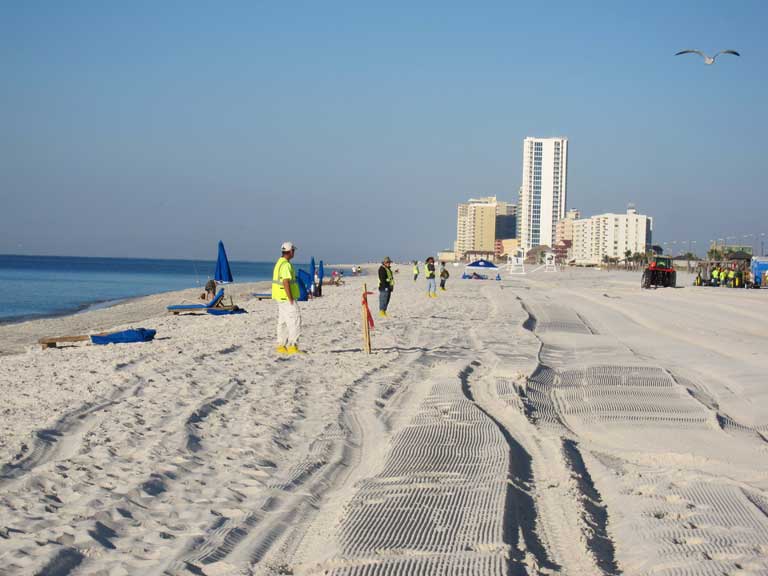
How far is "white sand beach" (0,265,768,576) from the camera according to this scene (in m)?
4.05

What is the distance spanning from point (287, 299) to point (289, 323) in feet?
1.21

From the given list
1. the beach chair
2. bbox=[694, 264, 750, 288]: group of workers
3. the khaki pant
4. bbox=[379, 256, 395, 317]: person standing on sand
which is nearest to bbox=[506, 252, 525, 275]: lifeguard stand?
bbox=[694, 264, 750, 288]: group of workers

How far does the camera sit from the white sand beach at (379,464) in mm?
4051

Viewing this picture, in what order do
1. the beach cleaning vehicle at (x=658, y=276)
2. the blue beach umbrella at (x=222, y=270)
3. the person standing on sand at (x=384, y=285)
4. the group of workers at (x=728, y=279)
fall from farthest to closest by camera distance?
the group of workers at (x=728, y=279) < the beach cleaning vehicle at (x=658, y=276) < the blue beach umbrella at (x=222, y=270) < the person standing on sand at (x=384, y=285)

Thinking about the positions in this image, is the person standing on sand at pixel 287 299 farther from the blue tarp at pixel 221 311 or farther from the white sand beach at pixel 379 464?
the blue tarp at pixel 221 311

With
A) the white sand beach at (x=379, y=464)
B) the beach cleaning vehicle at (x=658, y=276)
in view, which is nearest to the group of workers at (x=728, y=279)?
the beach cleaning vehicle at (x=658, y=276)

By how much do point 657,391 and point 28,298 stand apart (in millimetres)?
38794

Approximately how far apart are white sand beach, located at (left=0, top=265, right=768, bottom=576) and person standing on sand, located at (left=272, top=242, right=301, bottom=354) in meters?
0.36

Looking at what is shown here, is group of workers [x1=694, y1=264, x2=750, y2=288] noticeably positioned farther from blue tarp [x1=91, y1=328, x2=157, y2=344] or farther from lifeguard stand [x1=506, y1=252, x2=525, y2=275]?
blue tarp [x1=91, y1=328, x2=157, y2=344]

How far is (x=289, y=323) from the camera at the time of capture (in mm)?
12109

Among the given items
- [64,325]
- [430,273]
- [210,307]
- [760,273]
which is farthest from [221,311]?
[760,273]

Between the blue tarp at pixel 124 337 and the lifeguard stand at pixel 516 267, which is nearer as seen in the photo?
the blue tarp at pixel 124 337

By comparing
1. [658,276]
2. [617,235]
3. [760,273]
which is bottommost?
[658,276]

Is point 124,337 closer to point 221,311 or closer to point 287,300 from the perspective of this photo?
point 287,300
